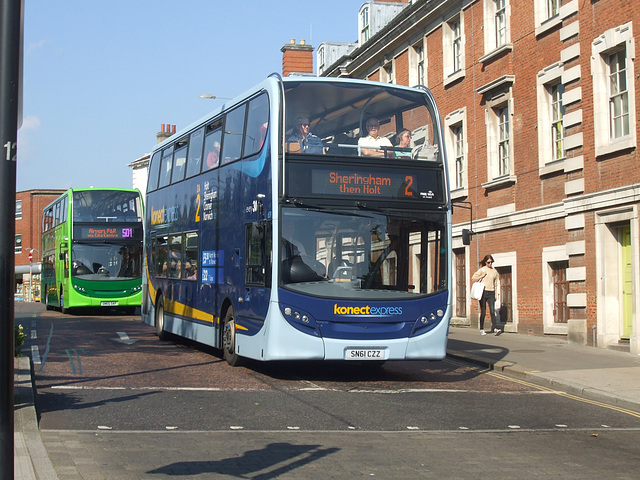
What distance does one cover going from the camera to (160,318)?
63.3 feet

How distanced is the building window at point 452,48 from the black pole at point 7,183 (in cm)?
2361

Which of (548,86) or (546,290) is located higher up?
(548,86)

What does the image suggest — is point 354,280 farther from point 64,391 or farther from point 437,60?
point 437,60

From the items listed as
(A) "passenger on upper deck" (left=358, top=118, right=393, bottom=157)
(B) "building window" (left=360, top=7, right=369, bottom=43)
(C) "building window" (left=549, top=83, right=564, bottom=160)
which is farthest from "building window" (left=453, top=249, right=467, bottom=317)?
(A) "passenger on upper deck" (left=358, top=118, right=393, bottom=157)

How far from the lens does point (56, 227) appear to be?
32781 millimetres

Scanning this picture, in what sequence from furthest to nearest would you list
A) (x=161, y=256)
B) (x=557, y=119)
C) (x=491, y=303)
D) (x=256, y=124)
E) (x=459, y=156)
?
(x=459, y=156), (x=491, y=303), (x=557, y=119), (x=161, y=256), (x=256, y=124)

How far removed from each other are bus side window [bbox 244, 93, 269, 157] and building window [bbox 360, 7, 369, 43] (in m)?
23.2

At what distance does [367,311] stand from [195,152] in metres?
6.27

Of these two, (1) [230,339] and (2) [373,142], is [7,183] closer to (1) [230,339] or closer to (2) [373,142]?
(2) [373,142]

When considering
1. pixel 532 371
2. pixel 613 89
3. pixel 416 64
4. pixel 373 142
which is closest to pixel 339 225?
pixel 373 142

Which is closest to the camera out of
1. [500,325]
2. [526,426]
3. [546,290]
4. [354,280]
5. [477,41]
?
[526,426]

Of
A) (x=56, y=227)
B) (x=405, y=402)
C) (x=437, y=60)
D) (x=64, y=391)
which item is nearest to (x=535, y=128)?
(x=437, y=60)

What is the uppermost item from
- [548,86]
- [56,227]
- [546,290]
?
[548,86]

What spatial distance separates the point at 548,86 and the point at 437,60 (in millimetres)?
7212
